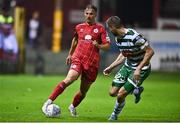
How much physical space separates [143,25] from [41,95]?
67.6 feet

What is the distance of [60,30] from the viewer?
43500mm

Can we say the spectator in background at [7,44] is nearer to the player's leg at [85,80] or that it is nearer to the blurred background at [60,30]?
the blurred background at [60,30]

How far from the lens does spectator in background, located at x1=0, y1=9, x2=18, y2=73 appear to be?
116 feet

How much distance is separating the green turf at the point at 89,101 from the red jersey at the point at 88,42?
1.22 m

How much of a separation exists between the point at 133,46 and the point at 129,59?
379 millimetres

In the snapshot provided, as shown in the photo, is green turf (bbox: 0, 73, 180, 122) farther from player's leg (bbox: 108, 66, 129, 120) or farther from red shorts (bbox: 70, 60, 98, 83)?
red shorts (bbox: 70, 60, 98, 83)

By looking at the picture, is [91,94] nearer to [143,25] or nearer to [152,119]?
[152,119]

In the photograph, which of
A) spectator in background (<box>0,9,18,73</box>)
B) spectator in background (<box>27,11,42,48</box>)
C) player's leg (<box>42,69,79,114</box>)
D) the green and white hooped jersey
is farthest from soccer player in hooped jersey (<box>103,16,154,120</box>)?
spectator in background (<box>27,11,42,48</box>)

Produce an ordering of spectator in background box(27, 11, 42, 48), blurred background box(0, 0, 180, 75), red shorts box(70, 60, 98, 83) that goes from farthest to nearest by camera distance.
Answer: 1. spectator in background box(27, 11, 42, 48)
2. blurred background box(0, 0, 180, 75)
3. red shorts box(70, 60, 98, 83)

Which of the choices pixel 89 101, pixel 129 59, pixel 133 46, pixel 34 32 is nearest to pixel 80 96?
pixel 129 59

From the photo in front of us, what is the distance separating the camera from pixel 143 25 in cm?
4406

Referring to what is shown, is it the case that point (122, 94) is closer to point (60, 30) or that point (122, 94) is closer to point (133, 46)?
point (133, 46)

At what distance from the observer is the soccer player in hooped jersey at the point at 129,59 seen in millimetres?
16625

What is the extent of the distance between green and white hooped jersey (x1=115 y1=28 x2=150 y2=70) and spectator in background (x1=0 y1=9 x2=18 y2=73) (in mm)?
18848
